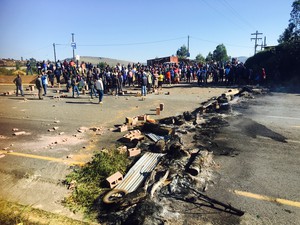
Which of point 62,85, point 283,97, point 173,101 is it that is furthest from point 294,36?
point 62,85

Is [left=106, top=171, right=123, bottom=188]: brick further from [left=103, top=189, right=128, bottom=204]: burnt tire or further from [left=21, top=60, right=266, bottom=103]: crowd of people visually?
[left=21, top=60, right=266, bottom=103]: crowd of people

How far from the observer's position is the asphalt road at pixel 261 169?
460 centimetres

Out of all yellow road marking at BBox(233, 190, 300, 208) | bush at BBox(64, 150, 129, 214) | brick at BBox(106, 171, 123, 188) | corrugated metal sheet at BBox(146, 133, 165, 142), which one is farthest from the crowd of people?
yellow road marking at BBox(233, 190, 300, 208)

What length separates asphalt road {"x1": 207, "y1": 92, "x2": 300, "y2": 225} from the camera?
4602mm

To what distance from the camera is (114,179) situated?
218 inches

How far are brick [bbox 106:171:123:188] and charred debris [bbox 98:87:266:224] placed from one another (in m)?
0.07

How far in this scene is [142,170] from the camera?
5.95 metres

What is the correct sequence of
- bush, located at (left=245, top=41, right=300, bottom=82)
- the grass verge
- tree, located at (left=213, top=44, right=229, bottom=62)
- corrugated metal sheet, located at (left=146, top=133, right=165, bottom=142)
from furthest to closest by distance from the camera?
tree, located at (left=213, top=44, right=229, bottom=62)
bush, located at (left=245, top=41, right=300, bottom=82)
corrugated metal sheet, located at (left=146, top=133, right=165, bottom=142)
the grass verge

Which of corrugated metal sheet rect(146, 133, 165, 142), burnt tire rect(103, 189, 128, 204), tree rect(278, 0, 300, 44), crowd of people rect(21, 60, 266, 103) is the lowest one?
burnt tire rect(103, 189, 128, 204)

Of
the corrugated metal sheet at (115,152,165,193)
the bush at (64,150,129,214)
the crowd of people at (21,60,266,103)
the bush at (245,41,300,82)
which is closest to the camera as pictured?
the bush at (64,150,129,214)

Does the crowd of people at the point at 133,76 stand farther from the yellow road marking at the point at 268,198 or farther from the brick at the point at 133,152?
the yellow road marking at the point at 268,198

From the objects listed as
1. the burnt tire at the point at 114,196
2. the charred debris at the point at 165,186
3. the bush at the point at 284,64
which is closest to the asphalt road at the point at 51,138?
the burnt tire at the point at 114,196

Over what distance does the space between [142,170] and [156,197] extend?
112cm

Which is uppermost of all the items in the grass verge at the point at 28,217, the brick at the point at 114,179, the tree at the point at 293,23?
the tree at the point at 293,23
